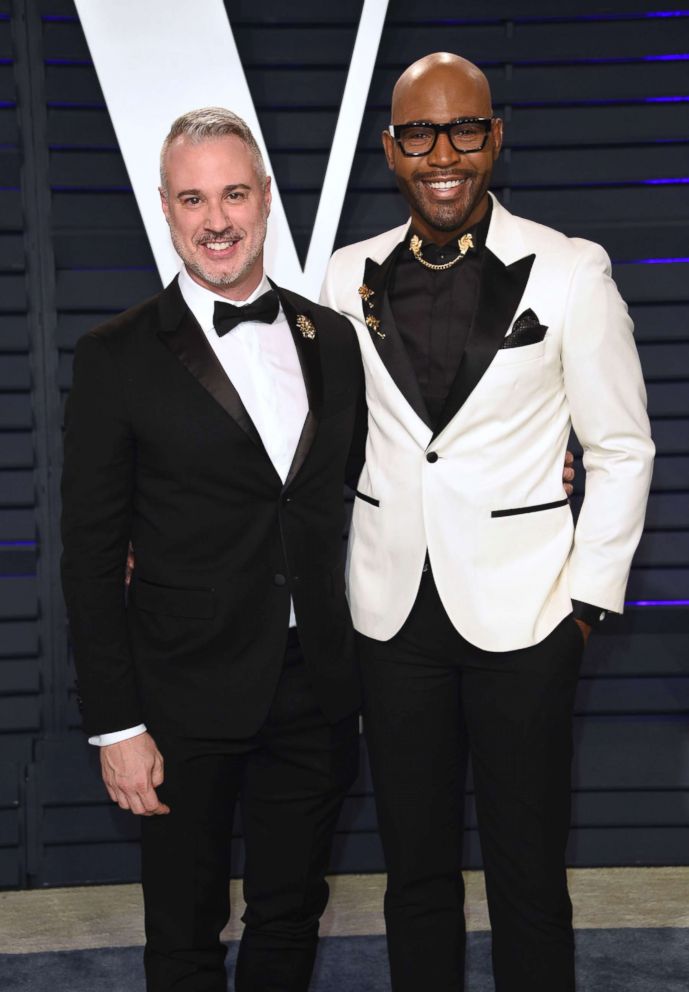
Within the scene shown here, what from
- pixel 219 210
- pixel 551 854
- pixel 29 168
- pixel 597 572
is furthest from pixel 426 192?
pixel 29 168

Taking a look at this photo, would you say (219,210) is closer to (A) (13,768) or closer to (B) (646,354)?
(B) (646,354)

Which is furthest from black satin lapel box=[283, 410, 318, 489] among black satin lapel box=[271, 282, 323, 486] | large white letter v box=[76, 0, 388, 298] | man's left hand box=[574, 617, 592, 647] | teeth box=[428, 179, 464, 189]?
large white letter v box=[76, 0, 388, 298]

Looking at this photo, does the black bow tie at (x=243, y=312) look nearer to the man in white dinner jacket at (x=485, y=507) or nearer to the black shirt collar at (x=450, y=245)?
the man in white dinner jacket at (x=485, y=507)

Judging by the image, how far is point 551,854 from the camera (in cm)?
237

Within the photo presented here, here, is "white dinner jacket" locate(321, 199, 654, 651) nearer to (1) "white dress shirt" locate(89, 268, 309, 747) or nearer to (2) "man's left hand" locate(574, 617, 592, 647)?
(2) "man's left hand" locate(574, 617, 592, 647)

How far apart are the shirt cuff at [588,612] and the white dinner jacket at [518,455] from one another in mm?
16

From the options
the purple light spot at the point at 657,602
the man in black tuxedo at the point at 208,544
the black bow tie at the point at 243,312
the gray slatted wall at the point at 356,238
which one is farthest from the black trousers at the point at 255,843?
the purple light spot at the point at 657,602

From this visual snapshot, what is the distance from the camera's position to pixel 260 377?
225 cm

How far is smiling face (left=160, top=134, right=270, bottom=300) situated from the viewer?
220cm

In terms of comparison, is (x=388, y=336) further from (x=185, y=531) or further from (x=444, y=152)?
(x=185, y=531)

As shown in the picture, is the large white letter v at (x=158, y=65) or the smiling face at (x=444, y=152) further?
the large white letter v at (x=158, y=65)

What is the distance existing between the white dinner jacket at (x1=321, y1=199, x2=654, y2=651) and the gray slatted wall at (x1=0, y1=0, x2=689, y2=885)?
1232mm

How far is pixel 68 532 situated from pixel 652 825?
2118mm

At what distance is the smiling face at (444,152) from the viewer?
2.29 meters
